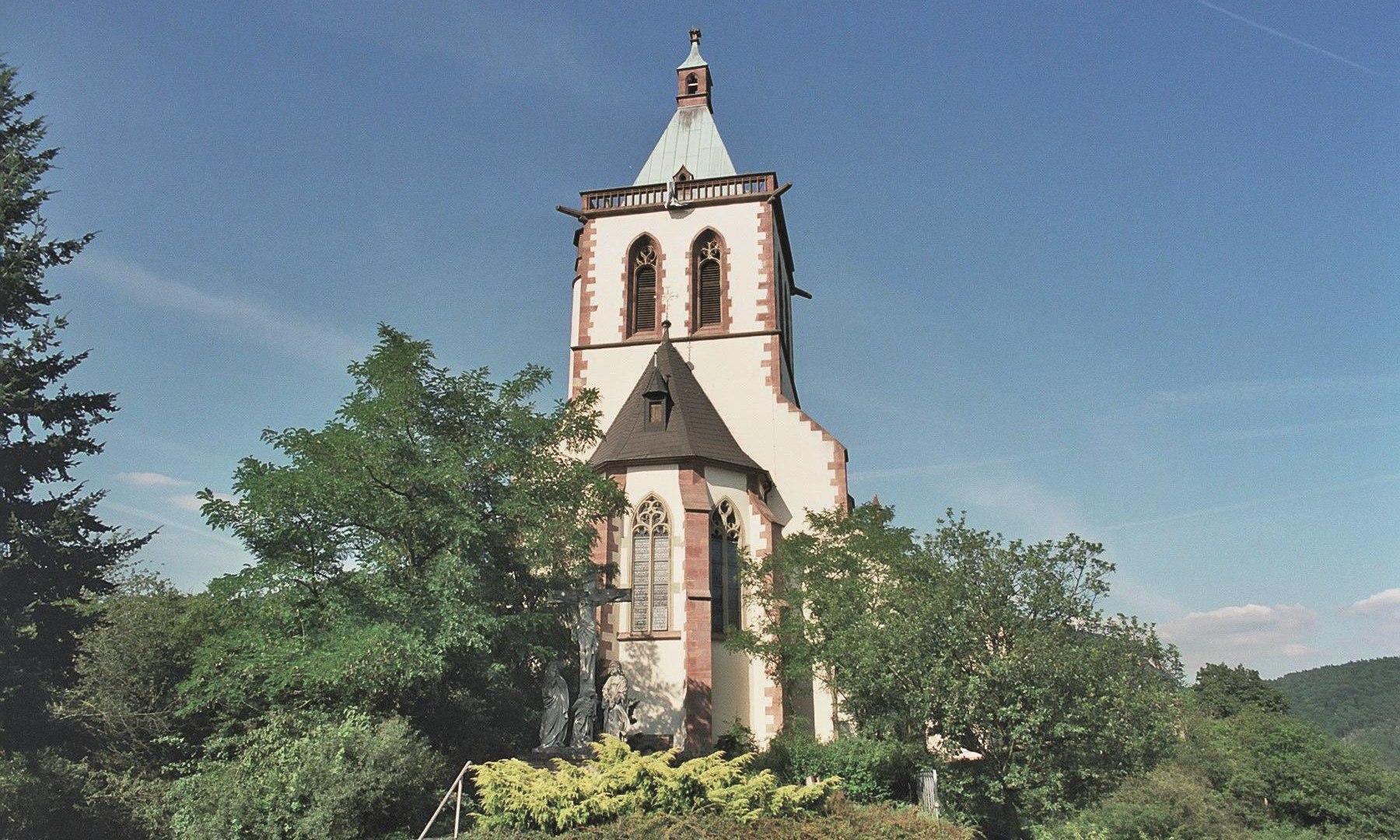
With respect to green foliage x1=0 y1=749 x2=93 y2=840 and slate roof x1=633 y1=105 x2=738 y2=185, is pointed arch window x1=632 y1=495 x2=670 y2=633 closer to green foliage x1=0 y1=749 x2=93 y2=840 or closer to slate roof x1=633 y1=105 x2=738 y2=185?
green foliage x1=0 y1=749 x2=93 y2=840

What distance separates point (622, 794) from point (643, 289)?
67.5ft

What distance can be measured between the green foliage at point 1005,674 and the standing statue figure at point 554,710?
565cm

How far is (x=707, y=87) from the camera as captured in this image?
122 feet

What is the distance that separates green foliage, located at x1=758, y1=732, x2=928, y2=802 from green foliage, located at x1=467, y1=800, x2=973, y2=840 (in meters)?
5.90

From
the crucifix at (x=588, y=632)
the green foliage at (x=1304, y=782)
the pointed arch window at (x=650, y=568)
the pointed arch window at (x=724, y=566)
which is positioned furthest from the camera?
the green foliage at (x=1304, y=782)

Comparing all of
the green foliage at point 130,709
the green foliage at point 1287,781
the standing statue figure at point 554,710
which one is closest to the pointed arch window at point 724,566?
Result: the standing statue figure at point 554,710

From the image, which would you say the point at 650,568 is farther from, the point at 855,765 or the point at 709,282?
the point at 709,282

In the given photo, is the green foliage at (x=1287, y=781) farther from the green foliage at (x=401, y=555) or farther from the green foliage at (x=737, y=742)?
the green foliage at (x=401, y=555)

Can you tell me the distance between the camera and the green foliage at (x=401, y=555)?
16.4m

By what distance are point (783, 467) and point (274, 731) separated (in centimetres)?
1560

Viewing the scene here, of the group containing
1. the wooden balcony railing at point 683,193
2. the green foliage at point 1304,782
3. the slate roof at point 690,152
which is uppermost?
the slate roof at point 690,152

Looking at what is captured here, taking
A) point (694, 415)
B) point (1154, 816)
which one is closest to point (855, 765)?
point (1154, 816)

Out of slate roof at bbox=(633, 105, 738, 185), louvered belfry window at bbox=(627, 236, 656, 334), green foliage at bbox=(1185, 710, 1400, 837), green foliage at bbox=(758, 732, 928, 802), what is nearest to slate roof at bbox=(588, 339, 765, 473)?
louvered belfry window at bbox=(627, 236, 656, 334)

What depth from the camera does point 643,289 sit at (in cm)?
3139
